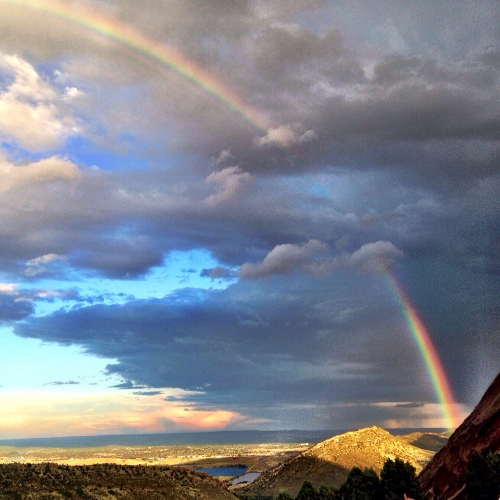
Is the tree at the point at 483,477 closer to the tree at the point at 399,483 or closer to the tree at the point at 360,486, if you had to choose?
the tree at the point at 399,483

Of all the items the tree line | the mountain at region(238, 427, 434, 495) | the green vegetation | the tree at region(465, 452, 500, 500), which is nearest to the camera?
the tree at region(465, 452, 500, 500)

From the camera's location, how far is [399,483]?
7706 centimetres

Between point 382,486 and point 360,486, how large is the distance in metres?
5.39

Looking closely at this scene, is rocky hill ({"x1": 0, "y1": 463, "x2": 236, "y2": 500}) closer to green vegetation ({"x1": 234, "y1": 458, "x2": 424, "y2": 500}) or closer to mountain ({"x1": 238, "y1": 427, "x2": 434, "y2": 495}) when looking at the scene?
green vegetation ({"x1": 234, "y1": 458, "x2": 424, "y2": 500})

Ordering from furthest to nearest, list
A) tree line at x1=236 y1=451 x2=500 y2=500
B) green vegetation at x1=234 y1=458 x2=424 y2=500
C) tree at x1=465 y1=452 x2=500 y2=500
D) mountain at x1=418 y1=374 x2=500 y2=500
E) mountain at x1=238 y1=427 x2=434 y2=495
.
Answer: mountain at x1=238 y1=427 x2=434 y2=495, mountain at x1=418 y1=374 x2=500 y2=500, green vegetation at x1=234 y1=458 x2=424 y2=500, tree line at x1=236 y1=451 x2=500 y2=500, tree at x1=465 y1=452 x2=500 y2=500

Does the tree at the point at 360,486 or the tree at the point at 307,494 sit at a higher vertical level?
the tree at the point at 360,486

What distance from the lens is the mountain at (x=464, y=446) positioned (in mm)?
79500

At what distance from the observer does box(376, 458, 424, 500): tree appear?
249ft

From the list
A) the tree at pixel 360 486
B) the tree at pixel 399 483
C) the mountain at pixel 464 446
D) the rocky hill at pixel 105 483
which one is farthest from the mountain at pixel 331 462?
the tree at pixel 399 483

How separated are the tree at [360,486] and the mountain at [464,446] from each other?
946 cm

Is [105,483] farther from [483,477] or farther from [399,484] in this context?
[483,477]

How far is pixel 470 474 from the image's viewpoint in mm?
69562

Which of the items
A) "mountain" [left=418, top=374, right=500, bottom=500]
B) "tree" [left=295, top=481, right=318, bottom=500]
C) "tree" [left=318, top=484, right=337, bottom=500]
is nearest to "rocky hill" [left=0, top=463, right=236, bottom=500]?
Answer: "tree" [left=295, top=481, right=318, bottom=500]

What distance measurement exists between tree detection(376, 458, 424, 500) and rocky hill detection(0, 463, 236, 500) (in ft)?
120
